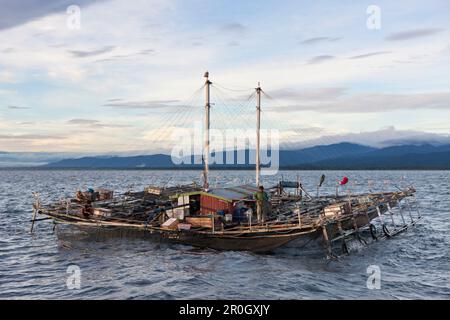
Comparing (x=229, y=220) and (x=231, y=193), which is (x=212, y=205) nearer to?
(x=229, y=220)

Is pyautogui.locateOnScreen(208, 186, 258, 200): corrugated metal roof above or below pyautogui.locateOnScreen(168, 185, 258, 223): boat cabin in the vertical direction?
above

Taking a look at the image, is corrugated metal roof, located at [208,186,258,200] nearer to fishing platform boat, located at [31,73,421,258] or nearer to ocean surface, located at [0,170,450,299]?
fishing platform boat, located at [31,73,421,258]

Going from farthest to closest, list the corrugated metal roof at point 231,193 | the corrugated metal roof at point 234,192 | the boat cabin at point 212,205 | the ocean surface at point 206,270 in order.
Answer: the corrugated metal roof at point 234,192, the corrugated metal roof at point 231,193, the boat cabin at point 212,205, the ocean surface at point 206,270

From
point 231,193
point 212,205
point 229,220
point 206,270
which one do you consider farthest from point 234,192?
point 206,270

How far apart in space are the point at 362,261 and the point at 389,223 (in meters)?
20.3

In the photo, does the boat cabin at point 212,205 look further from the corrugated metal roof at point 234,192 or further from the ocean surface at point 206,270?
the ocean surface at point 206,270

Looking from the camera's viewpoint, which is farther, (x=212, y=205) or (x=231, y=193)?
(x=231, y=193)

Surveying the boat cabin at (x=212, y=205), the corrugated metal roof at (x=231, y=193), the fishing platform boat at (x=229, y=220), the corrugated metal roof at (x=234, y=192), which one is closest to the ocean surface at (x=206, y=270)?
the fishing platform boat at (x=229, y=220)

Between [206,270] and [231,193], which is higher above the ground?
[231,193]

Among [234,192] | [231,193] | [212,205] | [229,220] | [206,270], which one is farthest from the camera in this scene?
[234,192]

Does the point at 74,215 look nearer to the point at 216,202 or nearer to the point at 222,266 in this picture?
the point at 216,202

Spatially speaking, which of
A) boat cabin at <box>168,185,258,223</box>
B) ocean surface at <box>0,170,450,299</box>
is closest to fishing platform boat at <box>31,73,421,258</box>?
boat cabin at <box>168,185,258,223</box>
